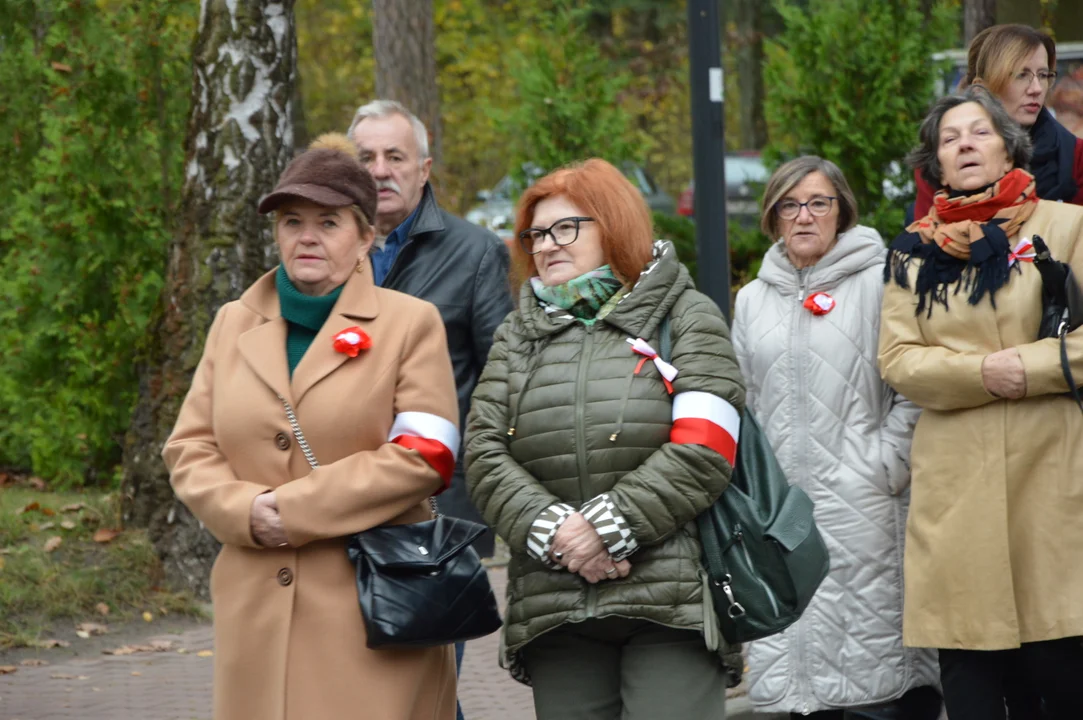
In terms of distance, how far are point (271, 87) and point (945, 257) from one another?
4.43 meters

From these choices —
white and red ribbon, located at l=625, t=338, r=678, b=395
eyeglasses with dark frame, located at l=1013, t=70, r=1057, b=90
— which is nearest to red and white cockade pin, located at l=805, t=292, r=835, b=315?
eyeglasses with dark frame, located at l=1013, t=70, r=1057, b=90

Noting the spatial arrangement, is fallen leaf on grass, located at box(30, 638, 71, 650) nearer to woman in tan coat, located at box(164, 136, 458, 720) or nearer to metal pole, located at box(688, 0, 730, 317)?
metal pole, located at box(688, 0, 730, 317)

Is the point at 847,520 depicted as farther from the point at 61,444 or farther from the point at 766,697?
the point at 61,444

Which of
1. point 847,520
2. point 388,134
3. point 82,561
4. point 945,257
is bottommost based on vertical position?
point 82,561

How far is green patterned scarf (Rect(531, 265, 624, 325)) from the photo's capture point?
409cm

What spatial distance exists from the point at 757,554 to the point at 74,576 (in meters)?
5.18

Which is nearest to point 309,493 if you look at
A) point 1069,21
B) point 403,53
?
point 1069,21

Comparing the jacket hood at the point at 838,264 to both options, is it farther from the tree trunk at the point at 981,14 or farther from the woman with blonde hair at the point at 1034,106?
the tree trunk at the point at 981,14

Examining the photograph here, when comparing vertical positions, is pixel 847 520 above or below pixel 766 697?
above

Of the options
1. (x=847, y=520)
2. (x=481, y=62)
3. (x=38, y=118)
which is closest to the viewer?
(x=847, y=520)

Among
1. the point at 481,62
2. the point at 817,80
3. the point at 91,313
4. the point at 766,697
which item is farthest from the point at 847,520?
the point at 481,62

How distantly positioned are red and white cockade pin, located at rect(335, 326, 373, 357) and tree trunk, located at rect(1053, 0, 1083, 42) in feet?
24.2

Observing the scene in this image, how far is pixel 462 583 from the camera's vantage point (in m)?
3.96

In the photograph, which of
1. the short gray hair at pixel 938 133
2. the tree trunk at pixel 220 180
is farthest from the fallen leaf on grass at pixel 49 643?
the short gray hair at pixel 938 133
